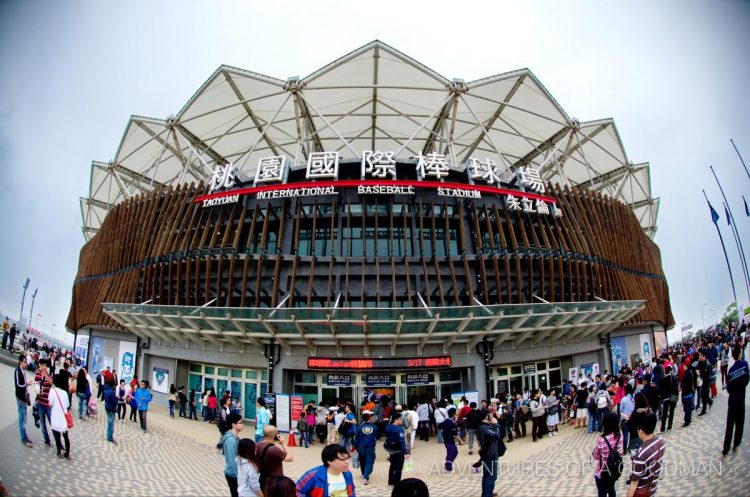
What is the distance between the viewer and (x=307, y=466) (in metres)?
12.2

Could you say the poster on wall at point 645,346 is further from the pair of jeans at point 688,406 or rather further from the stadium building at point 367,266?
the pair of jeans at point 688,406

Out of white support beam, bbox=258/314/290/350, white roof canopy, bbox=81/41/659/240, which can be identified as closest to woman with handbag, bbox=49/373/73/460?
white support beam, bbox=258/314/290/350

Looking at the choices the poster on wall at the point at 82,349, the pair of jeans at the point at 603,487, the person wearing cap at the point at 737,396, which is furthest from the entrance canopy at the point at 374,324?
the poster on wall at the point at 82,349

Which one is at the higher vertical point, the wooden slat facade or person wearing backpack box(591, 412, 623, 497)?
the wooden slat facade

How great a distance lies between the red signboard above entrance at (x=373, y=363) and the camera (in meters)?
19.1

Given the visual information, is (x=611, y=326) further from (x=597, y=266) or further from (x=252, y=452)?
(x=252, y=452)

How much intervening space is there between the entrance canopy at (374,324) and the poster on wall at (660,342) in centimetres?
1926

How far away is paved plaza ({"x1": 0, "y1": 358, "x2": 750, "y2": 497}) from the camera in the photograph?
717cm

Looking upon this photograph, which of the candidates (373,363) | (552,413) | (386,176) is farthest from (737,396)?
(386,176)

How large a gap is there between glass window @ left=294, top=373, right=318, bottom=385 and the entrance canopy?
6.27ft

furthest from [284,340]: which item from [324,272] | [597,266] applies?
[597,266]

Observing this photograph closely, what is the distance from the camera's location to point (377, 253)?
2377cm

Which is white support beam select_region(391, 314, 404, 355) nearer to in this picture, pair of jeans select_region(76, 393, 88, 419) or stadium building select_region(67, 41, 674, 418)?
stadium building select_region(67, 41, 674, 418)

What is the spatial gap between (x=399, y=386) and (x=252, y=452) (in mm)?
15119
